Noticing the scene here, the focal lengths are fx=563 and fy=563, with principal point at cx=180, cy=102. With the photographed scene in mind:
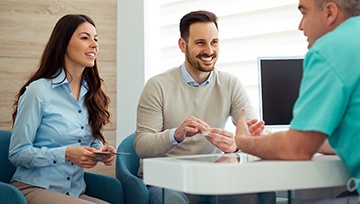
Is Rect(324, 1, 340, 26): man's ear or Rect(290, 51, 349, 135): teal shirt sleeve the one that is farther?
Rect(324, 1, 340, 26): man's ear

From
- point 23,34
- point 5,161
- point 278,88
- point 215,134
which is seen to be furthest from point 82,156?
point 23,34

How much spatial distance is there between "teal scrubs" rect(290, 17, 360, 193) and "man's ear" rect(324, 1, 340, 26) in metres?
0.13

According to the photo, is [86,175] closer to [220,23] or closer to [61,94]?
[61,94]

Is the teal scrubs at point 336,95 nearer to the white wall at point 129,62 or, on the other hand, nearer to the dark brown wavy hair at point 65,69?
the dark brown wavy hair at point 65,69

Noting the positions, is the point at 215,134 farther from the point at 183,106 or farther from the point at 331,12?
the point at 331,12

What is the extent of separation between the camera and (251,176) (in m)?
1.35

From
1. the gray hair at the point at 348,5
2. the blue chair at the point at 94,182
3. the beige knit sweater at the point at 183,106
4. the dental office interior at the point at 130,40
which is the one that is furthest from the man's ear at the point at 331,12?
the dental office interior at the point at 130,40

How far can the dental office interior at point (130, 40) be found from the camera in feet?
12.0

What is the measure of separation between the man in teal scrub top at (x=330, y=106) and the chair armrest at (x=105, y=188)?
58.7 inches

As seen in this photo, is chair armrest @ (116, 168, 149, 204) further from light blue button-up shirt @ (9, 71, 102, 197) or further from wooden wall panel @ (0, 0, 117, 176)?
wooden wall panel @ (0, 0, 117, 176)

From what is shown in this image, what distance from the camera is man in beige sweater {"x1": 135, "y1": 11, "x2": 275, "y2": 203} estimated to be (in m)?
2.97

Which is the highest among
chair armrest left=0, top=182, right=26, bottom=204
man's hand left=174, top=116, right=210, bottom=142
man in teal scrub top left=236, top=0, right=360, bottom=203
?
man in teal scrub top left=236, top=0, right=360, bottom=203

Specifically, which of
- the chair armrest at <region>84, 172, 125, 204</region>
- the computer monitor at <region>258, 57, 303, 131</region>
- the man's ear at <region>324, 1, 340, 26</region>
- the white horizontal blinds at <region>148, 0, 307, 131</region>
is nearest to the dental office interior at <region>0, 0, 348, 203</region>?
the white horizontal blinds at <region>148, 0, 307, 131</region>

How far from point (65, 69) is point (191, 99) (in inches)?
27.4
